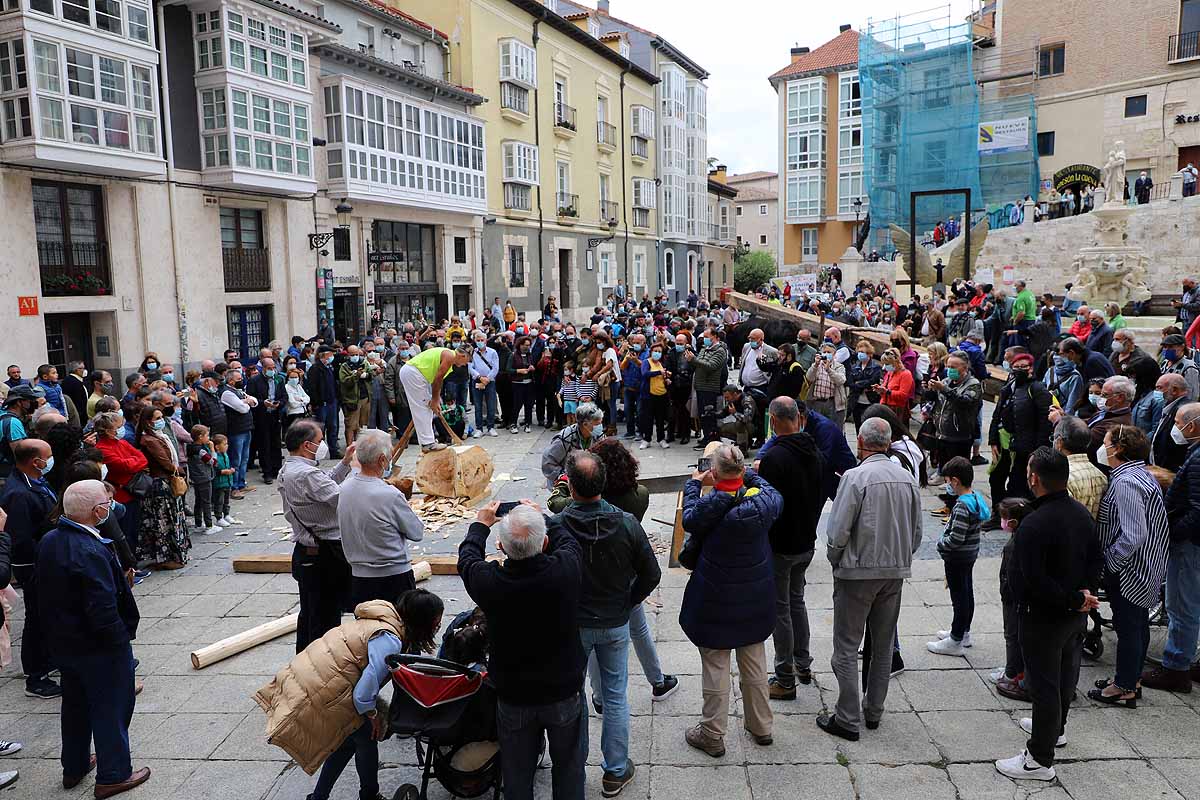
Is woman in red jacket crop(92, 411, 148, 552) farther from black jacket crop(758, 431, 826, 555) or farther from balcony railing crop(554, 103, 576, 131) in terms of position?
balcony railing crop(554, 103, 576, 131)

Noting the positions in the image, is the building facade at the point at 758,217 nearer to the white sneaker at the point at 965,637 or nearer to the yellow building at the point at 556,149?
the yellow building at the point at 556,149

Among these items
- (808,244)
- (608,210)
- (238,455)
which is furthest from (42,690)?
(808,244)

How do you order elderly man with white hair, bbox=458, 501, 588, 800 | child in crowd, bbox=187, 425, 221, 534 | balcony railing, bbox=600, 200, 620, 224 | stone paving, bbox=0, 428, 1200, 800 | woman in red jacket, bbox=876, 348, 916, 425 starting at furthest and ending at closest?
1. balcony railing, bbox=600, 200, 620, 224
2. woman in red jacket, bbox=876, 348, 916, 425
3. child in crowd, bbox=187, 425, 221, 534
4. stone paving, bbox=0, 428, 1200, 800
5. elderly man with white hair, bbox=458, 501, 588, 800

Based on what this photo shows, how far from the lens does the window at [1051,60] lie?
37.7 meters

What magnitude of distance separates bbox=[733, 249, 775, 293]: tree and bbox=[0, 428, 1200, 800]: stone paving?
5121 cm

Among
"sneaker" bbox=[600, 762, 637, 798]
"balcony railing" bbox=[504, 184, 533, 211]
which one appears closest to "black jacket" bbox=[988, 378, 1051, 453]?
"sneaker" bbox=[600, 762, 637, 798]

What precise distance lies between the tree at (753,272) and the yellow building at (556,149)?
13827 millimetres

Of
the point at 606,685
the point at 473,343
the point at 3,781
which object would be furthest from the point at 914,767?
the point at 473,343

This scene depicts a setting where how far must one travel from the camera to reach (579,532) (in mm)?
4199

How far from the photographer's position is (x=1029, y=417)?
7.97m

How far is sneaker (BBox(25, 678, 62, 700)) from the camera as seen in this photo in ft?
18.8

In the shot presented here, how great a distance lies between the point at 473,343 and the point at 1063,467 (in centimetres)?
1197

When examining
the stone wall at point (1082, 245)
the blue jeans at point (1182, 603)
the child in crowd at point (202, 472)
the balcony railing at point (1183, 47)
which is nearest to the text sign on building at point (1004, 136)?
the balcony railing at point (1183, 47)

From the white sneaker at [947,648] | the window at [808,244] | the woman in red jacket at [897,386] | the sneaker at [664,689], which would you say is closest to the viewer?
the sneaker at [664,689]
